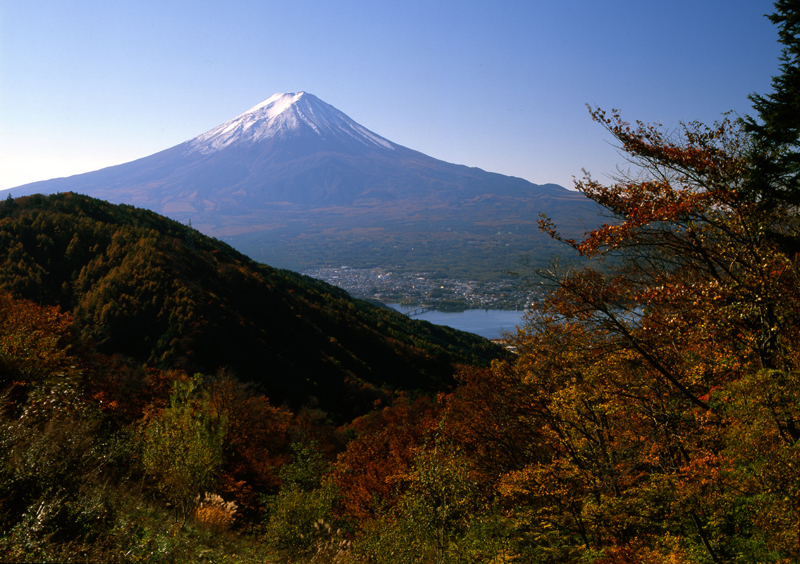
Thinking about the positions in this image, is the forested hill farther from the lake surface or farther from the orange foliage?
the lake surface

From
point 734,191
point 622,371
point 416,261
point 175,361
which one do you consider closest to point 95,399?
point 175,361

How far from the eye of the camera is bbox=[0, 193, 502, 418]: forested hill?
26875 millimetres

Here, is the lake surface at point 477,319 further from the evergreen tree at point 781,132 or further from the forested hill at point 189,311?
the evergreen tree at point 781,132

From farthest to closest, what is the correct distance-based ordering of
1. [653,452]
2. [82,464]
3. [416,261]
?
[416,261] → [653,452] → [82,464]

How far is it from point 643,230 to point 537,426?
6.72m

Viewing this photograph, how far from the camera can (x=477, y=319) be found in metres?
89.4

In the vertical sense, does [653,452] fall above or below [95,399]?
above

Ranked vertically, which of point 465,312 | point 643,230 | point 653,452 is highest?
point 643,230

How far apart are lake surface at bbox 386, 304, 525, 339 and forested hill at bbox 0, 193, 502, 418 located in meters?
36.1

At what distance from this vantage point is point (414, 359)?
3712 cm

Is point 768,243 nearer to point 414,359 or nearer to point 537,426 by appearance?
point 537,426

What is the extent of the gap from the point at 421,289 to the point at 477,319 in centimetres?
3623

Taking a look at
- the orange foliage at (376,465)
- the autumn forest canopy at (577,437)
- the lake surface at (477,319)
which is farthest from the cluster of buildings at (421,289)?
the autumn forest canopy at (577,437)

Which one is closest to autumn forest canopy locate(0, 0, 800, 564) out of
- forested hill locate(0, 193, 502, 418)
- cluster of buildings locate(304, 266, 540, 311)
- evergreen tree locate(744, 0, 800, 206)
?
evergreen tree locate(744, 0, 800, 206)
